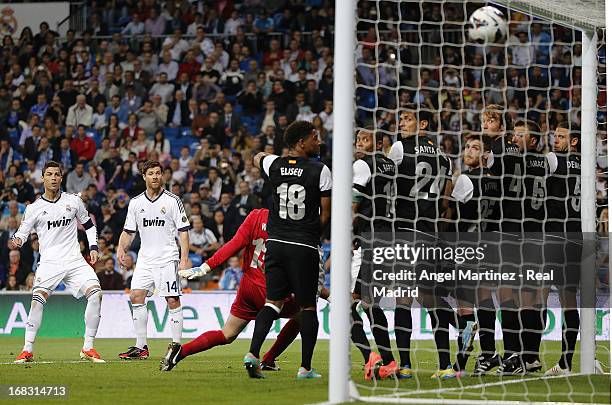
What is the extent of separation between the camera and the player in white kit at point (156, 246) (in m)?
11.5

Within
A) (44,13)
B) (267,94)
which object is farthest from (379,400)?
(44,13)

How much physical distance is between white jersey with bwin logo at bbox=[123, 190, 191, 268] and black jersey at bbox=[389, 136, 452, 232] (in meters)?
3.66

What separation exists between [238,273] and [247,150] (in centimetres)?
319

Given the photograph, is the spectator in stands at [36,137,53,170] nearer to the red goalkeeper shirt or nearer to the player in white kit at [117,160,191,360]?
the player in white kit at [117,160,191,360]

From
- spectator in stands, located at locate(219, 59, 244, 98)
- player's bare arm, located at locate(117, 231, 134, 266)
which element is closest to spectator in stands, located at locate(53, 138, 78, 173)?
spectator in stands, located at locate(219, 59, 244, 98)

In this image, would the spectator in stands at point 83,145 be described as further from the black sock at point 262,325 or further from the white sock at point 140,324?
the black sock at point 262,325

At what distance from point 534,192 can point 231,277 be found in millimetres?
8543

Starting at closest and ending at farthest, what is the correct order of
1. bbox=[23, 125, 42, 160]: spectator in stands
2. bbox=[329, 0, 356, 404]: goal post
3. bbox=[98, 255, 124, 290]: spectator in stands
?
bbox=[329, 0, 356, 404]: goal post
bbox=[98, 255, 124, 290]: spectator in stands
bbox=[23, 125, 42, 160]: spectator in stands

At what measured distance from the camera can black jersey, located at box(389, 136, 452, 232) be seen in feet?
27.9

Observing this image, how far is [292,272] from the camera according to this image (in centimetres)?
808

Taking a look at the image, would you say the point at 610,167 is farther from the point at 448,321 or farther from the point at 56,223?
the point at 56,223

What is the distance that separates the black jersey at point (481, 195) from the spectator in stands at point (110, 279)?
28.3ft

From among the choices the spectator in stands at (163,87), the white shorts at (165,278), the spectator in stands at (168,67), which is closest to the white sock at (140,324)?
the white shorts at (165,278)

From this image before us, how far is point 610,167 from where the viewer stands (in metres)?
6.54
